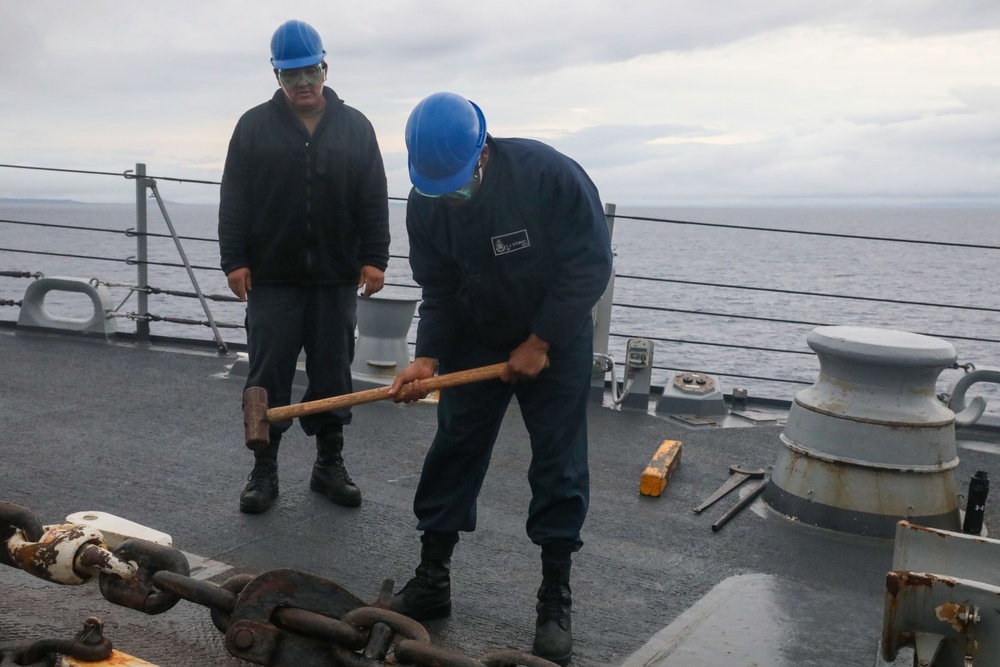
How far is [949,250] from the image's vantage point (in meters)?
80.4

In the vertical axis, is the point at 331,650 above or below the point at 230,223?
below

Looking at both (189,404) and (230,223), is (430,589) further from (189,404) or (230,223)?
(189,404)

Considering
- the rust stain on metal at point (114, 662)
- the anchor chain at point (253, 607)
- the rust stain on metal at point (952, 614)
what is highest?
the anchor chain at point (253, 607)

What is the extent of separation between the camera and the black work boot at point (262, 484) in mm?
3971

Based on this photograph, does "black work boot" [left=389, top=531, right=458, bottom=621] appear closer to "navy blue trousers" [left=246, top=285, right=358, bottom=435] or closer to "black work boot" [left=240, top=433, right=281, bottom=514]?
"black work boot" [left=240, top=433, right=281, bottom=514]

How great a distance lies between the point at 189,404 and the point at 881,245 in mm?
87436

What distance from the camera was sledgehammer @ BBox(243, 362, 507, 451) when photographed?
3.00 meters

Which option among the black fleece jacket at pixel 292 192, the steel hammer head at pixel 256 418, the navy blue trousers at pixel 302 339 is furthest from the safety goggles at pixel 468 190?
the navy blue trousers at pixel 302 339

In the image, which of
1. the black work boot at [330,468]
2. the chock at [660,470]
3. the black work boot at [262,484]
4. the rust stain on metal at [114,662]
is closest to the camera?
the rust stain on metal at [114,662]

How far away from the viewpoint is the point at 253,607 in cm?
184

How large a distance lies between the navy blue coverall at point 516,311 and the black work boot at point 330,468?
0.98 metres

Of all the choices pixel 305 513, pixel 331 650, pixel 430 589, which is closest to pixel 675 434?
pixel 305 513

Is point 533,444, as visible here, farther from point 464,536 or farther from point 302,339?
point 302,339

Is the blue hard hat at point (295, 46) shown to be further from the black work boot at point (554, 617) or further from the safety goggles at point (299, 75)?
the black work boot at point (554, 617)
